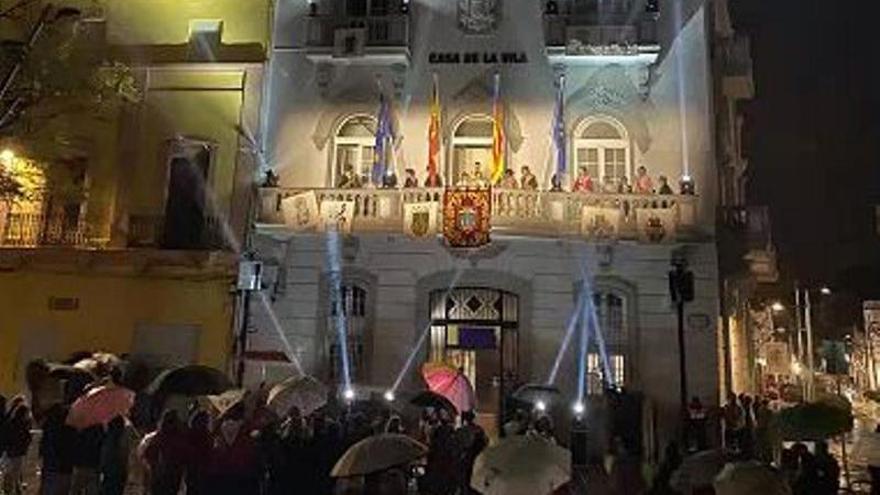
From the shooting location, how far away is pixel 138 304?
22.3 metres

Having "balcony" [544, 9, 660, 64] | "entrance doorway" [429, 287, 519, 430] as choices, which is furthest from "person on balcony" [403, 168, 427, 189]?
"balcony" [544, 9, 660, 64]

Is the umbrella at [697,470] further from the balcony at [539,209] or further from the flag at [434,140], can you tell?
the flag at [434,140]

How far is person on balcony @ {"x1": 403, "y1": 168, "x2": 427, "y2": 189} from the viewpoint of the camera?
20719 mm

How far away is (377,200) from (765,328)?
45.1 m

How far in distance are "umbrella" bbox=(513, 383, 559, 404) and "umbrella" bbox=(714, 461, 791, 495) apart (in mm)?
10527

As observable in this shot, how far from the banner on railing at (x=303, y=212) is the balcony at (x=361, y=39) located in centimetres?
436

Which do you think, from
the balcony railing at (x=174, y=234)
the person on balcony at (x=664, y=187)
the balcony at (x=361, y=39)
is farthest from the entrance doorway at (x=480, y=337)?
the balcony at (x=361, y=39)

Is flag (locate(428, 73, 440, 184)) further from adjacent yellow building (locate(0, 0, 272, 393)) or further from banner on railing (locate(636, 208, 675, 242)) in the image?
banner on railing (locate(636, 208, 675, 242))

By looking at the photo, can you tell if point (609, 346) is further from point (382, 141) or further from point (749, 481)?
point (749, 481)

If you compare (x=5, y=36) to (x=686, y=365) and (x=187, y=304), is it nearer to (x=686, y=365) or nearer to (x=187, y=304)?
(x=187, y=304)

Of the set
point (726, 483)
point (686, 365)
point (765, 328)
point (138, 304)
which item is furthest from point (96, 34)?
point (765, 328)

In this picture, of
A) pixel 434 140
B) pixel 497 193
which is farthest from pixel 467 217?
pixel 434 140

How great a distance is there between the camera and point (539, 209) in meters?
20.0

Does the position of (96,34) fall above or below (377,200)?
above
